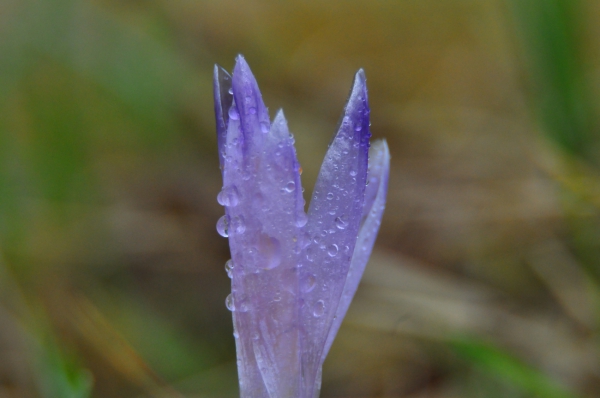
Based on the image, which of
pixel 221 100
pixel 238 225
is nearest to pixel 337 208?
pixel 238 225

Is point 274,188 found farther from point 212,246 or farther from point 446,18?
point 446,18

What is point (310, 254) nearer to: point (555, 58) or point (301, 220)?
point (301, 220)

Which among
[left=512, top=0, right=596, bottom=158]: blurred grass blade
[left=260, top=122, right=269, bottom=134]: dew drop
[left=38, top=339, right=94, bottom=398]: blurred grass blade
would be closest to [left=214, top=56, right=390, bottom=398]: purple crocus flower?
[left=260, top=122, right=269, bottom=134]: dew drop

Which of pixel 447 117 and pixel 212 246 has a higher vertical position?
pixel 447 117

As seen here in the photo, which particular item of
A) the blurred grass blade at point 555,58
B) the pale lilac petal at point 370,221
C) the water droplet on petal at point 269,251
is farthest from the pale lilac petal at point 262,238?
the blurred grass blade at point 555,58

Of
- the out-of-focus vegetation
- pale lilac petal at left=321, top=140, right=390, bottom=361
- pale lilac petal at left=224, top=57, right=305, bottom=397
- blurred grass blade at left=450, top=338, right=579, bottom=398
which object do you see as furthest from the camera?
the out-of-focus vegetation

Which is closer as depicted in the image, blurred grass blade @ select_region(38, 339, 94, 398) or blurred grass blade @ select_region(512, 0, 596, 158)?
blurred grass blade @ select_region(38, 339, 94, 398)

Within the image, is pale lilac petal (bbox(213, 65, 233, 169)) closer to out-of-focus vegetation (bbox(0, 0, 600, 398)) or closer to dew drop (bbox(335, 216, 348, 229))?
dew drop (bbox(335, 216, 348, 229))

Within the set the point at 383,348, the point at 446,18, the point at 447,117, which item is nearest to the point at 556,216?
the point at 383,348

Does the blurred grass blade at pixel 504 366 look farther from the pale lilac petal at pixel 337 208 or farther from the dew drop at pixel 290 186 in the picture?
the dew drop at pixel 290 186
